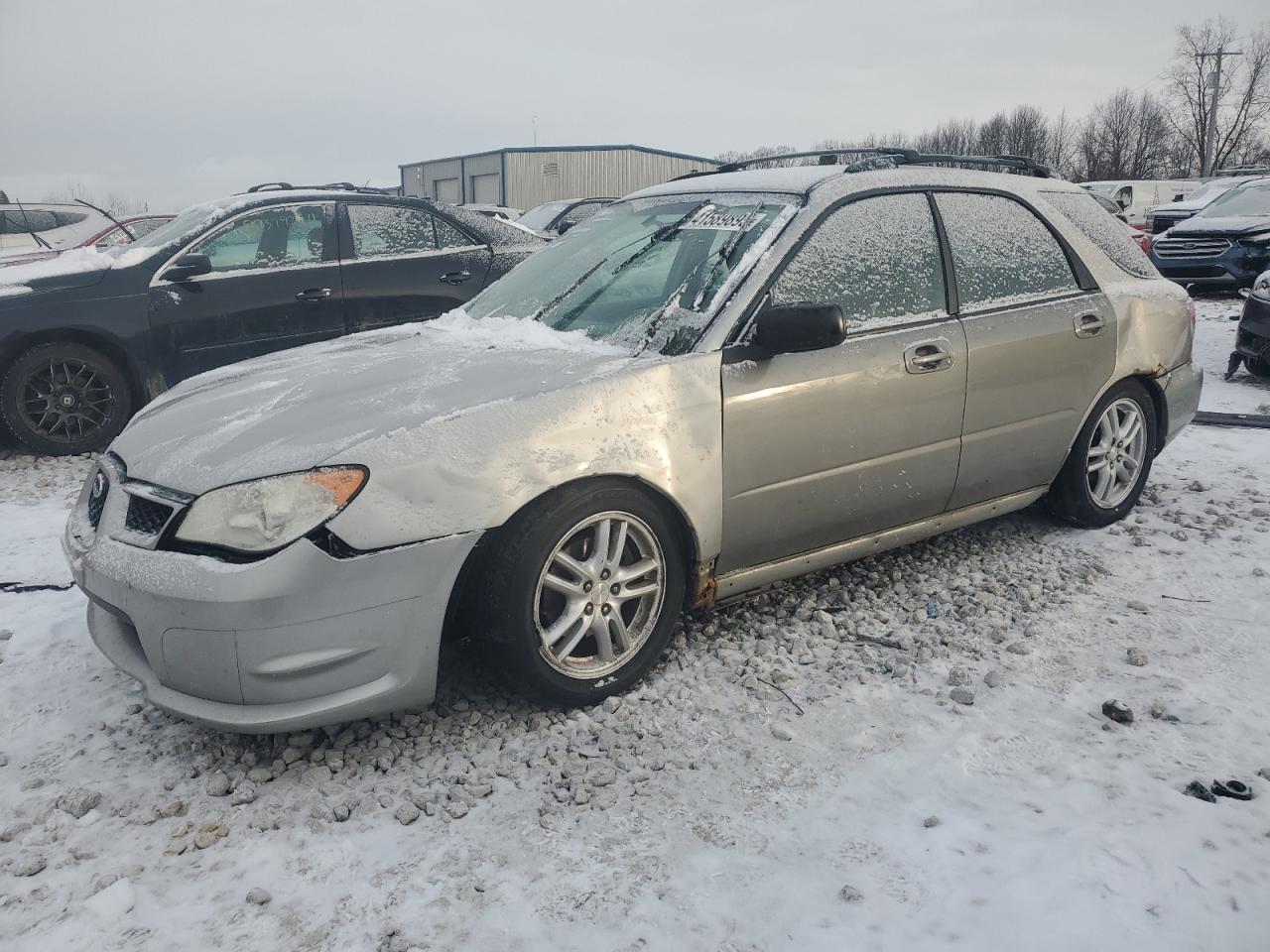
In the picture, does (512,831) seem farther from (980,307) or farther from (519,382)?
(980,307)

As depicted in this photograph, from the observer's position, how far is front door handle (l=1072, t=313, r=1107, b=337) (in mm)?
3996

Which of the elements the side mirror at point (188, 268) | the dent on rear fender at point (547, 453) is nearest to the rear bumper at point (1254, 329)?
the dent on rear fender at point (547, 453)

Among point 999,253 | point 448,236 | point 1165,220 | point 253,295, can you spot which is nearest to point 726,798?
point 999,253

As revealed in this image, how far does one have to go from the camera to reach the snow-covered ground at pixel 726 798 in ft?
6.89

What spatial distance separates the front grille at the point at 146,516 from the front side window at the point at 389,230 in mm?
4277

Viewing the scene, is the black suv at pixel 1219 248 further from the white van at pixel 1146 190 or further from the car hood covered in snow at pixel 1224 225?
the white van at pixel 1146 190

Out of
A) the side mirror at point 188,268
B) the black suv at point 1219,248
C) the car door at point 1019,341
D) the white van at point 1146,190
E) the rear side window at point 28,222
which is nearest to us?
the car door at point 1019,341

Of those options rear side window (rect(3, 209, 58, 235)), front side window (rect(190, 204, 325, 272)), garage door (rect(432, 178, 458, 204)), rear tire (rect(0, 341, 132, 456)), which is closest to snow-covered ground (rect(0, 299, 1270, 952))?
rear tire (rect(0, 341, 132, 456))

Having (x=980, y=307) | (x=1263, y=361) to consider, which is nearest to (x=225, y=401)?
(x=980, y=307)

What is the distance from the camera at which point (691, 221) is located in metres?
3.60

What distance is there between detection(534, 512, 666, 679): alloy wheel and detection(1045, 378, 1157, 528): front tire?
2247mm

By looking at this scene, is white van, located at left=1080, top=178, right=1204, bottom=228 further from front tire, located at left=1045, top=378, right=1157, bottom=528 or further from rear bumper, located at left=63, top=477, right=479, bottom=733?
rear bumper, located at left=63, top=477, right=479, bottom=733

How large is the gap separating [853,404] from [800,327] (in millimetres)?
460

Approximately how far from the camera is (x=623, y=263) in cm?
360
